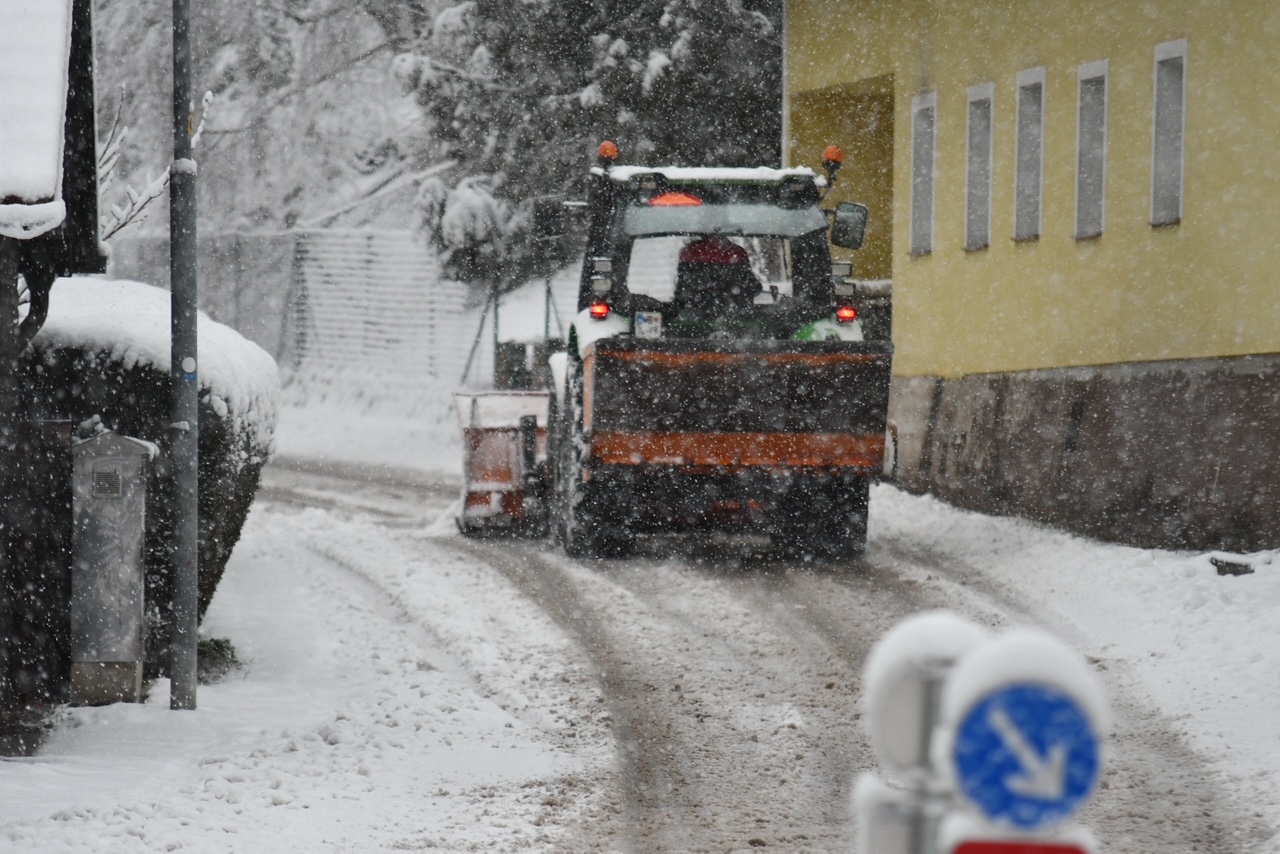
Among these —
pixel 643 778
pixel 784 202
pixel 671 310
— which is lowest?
pixel 643 778

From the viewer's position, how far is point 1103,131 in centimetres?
1488

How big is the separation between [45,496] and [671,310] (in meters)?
5.93

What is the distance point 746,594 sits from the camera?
1136 centimetres

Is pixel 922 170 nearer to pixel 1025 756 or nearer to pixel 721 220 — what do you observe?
pixel 721 220

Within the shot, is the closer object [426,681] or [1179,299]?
[426,681]

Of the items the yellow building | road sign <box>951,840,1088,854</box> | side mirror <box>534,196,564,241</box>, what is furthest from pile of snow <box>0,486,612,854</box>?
the yellow building

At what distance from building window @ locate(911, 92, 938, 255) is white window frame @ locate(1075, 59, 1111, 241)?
3066mm

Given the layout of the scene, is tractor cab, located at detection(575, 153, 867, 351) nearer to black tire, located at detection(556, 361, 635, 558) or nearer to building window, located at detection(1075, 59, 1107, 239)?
black tire, located at detection(556, 361, 635, 558)

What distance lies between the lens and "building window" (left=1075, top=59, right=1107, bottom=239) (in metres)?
14.8

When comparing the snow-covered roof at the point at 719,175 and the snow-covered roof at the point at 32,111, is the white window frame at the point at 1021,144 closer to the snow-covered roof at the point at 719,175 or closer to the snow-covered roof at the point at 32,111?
the snow-covered roof at the point at 719,175

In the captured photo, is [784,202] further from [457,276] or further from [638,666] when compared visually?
[457,276]

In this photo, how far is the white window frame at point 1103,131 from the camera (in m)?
14.5

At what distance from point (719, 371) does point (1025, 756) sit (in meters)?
10.2

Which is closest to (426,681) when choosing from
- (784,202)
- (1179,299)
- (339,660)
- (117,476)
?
(339,660)
